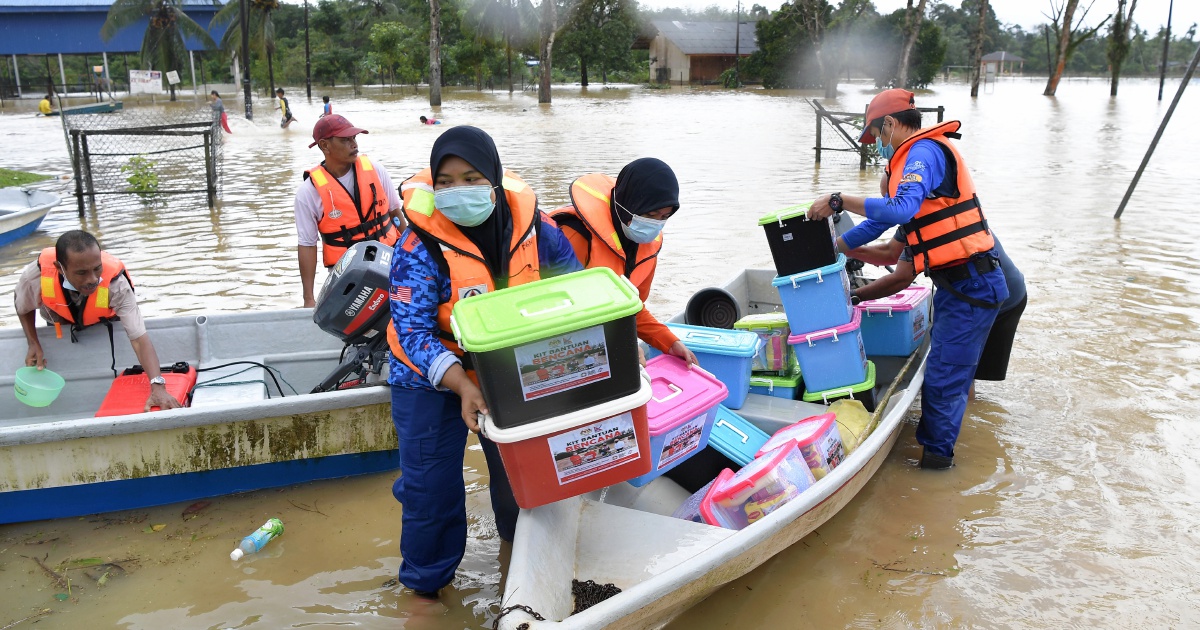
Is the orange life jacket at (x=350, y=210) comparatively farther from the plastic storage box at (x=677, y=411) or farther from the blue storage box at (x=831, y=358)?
the blue storage box at (x=831, y=358)

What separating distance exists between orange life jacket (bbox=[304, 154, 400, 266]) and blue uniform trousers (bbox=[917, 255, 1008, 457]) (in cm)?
298

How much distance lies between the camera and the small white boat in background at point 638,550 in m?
2.46

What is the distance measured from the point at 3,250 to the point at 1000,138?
810 inches

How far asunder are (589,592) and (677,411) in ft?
2.50

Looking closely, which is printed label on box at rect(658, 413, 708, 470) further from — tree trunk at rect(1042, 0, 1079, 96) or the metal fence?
tree trunk at rect(1042, 0, 1079, 96)

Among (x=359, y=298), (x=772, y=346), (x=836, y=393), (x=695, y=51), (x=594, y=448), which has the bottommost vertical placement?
(x=836, y=393)

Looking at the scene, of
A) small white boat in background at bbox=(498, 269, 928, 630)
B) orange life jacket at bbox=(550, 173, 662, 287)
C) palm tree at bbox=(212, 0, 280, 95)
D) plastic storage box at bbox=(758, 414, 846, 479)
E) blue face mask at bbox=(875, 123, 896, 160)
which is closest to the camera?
small white boat in background at bbox=(498, 269, 928, 630)

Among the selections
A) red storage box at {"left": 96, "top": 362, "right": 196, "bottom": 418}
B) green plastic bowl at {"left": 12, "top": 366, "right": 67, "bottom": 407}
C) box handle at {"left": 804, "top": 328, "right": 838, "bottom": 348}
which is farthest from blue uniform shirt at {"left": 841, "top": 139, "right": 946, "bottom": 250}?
green plastic bowl at {"left": 12, "top": 366, "right": 67, "bottom": 407}

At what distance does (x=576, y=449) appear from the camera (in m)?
2.43

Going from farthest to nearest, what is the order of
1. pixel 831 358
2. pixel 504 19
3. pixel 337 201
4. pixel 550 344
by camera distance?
pixel 504 19 < pixel 337 201 < pixel 831 358 < pixel 550 344

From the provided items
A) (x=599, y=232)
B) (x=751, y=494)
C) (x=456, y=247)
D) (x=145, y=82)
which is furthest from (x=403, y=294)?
(x=145, y=82)

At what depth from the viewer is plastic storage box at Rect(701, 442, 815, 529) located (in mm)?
3236

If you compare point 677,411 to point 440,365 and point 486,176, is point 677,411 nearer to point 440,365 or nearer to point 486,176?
point 440,365

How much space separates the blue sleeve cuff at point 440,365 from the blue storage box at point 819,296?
2245mm
